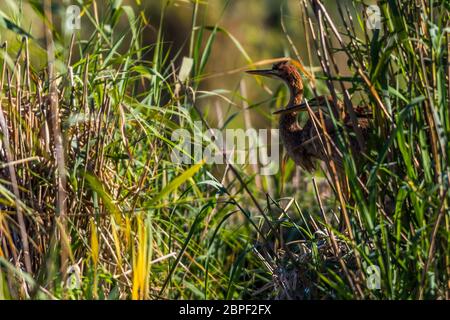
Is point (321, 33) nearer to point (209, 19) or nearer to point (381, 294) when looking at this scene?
point (381, 294)

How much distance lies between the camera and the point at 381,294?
2.61 meters

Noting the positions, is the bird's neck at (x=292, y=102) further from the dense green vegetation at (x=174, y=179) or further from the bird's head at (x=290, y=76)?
the dense green vegetation at (x=174, y=179)

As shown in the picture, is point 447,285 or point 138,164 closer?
point 447,285

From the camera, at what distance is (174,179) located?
284 centimetres

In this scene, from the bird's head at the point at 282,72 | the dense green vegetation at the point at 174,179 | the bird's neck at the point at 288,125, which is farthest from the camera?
the bird's head at the point at 282,72

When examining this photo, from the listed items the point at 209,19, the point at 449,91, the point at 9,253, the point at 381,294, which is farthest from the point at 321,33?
the point at 209,19

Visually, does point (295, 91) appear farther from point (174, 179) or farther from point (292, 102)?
point (174, 179)

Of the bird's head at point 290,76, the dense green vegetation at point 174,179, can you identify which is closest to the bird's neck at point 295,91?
the bird's head at point 290,76

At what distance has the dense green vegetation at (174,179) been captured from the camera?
2.57m

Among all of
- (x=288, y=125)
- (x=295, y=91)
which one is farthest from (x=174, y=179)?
(x=295, y=91)

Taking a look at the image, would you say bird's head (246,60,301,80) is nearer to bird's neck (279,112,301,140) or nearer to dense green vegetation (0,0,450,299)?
bird's neck (279,112,301,140)

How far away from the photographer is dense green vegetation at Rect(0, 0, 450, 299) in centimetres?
257

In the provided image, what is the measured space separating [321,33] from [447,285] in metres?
0.90

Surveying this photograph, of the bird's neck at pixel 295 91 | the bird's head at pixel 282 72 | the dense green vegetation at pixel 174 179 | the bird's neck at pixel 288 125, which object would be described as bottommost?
the dense green vegetation at pixel 174 179
